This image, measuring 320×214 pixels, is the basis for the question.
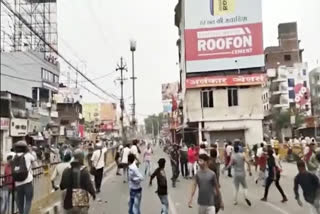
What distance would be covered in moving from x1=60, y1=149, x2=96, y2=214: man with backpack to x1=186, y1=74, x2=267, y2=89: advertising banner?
149 ft

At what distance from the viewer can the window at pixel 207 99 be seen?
5422 centimetres

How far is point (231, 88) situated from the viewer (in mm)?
53750

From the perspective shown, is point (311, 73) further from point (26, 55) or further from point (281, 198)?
point (26, 55)

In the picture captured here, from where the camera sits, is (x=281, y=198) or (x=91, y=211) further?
(x=281, y=198)

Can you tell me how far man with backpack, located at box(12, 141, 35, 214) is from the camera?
9500 mm

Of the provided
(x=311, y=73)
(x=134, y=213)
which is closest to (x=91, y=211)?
(x=134, y=213)

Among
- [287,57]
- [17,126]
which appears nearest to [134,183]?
[17,126]

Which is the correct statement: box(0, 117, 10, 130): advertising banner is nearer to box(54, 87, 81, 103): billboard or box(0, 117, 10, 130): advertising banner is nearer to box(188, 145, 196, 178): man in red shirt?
box(188, 145, 196, 178): man in red shirt

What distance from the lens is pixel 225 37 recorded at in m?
52.9

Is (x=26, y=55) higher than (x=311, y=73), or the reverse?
(x=311, y=73)

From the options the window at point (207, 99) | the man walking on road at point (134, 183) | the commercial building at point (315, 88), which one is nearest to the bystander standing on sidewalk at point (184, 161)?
the man walking on road at point (134, 183)

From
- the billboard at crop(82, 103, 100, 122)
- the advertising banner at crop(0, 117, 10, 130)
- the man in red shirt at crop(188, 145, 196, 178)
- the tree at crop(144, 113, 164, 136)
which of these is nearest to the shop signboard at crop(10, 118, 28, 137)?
the advertising banner at crop(0, 117, 10, 130)

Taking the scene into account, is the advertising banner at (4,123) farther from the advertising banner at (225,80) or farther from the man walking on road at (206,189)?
the advertising banner at (225,80)

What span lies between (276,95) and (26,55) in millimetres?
86550
